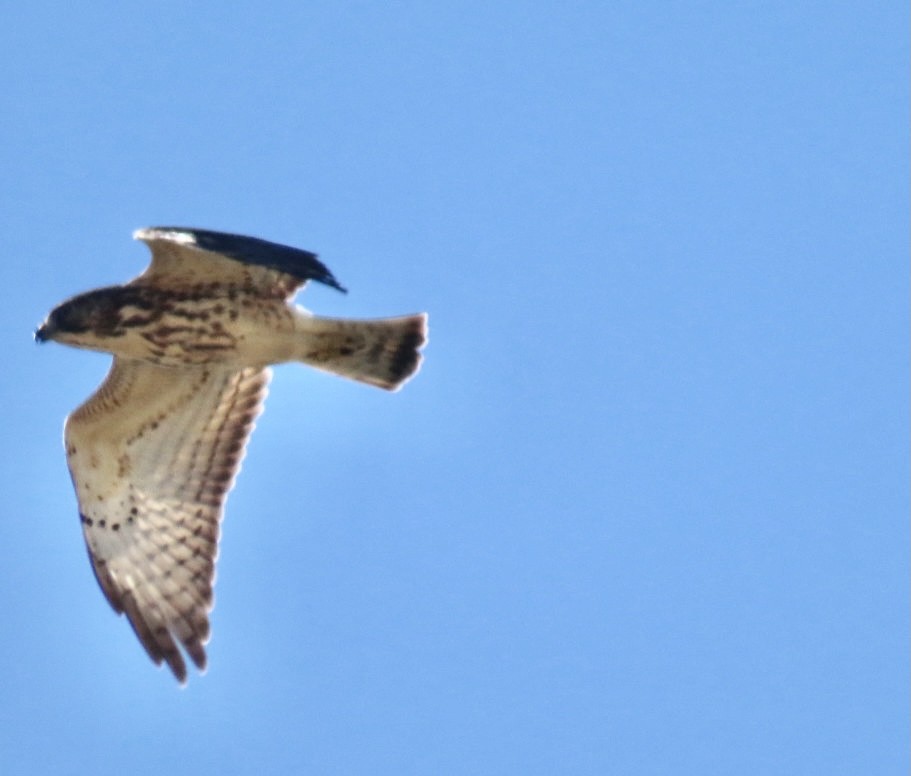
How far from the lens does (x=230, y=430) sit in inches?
376

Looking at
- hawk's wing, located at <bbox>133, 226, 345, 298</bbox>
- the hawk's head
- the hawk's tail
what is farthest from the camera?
the hawk's tail

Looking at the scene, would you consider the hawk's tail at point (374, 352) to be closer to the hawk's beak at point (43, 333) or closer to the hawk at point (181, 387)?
the hawk at point (181, 387)

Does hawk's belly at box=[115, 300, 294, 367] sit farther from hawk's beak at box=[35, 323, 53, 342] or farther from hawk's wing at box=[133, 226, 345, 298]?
hawk's beak at box=[35, 323, 53, 342]

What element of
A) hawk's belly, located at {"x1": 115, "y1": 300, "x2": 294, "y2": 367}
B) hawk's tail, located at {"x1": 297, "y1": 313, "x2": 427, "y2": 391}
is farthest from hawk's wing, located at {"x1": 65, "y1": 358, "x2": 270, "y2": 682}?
hawk's tail, located at {"x1": 297, "y1": 313, "x2": 427, "y2": 391}

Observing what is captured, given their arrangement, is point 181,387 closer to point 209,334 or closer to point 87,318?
point 209,334

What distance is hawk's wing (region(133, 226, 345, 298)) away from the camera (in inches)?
314

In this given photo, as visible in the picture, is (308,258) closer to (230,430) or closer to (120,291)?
(120,291)

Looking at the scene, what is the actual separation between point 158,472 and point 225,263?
1.43 m

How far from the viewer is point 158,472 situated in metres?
9.52

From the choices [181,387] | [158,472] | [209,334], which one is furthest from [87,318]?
[158,472]

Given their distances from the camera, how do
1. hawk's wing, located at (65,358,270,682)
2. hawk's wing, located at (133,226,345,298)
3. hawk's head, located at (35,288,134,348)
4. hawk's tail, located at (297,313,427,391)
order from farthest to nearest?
hawk's wing, located at (65,358,270,682) < hawk's tail, located at (297,313,427,391) < hawk's head, located at (35,288,134,348) < hawk's wing, located at (133,226,345,298)

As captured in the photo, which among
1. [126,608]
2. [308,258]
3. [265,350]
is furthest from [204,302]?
[126,608]

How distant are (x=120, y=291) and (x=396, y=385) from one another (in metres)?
1.39

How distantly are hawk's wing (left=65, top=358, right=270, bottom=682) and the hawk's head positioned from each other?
1.66 feet
